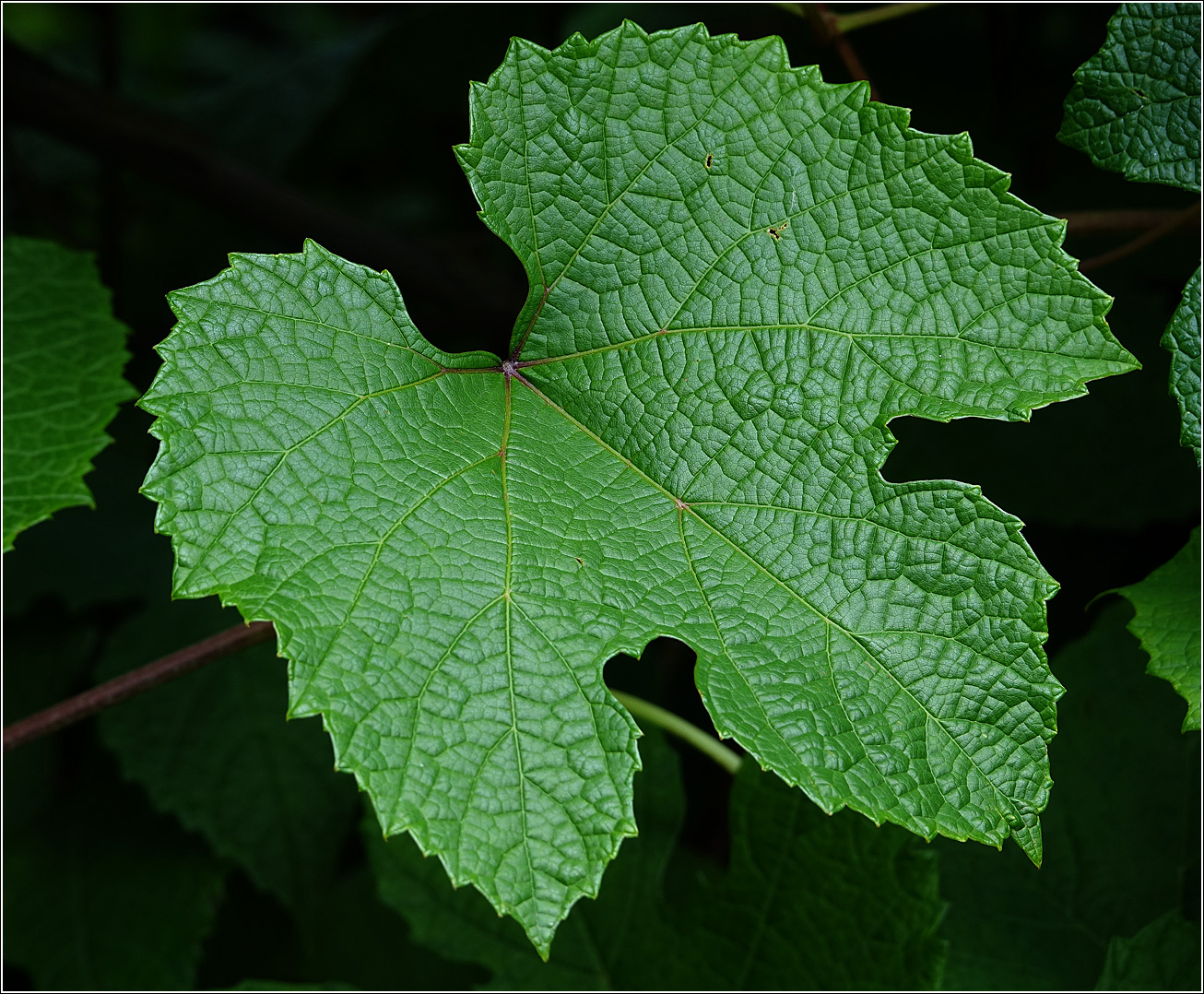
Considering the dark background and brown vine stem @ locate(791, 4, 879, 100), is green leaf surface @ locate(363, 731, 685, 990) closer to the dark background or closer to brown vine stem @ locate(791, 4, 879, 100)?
the dark background

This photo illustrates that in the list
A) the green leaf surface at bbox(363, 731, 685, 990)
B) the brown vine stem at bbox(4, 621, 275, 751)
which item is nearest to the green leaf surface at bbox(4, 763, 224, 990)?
the green leaf surface at bbox(363, 731, 685, 990)

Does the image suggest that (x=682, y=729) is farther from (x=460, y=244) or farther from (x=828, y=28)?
(x=460, y=244)

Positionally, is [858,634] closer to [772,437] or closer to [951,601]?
[951,601]

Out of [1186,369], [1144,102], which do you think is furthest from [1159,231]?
[1186,369]

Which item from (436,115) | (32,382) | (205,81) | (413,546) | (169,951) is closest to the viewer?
(413,546)

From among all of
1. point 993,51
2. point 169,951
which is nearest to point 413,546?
point 169,951

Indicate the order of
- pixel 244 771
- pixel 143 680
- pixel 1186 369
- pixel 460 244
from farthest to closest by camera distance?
pixel 460 244 < pixel 244 771 < pixel 143 680 < pixel 1186 369
